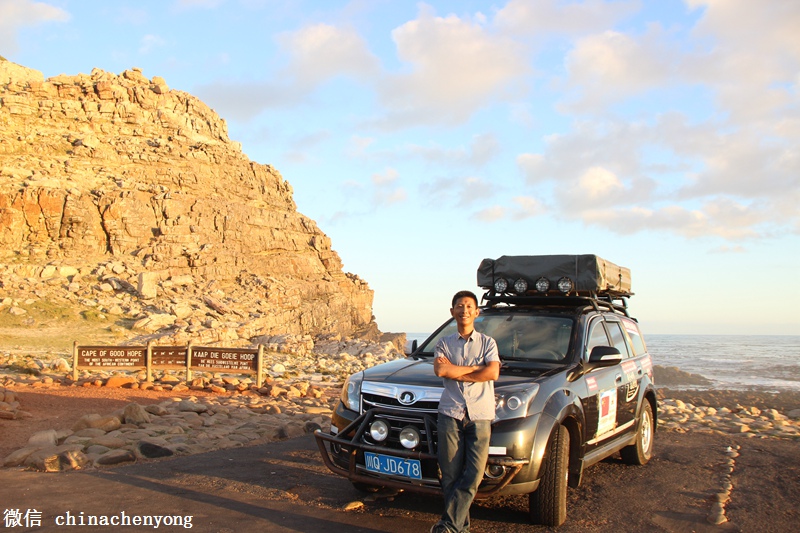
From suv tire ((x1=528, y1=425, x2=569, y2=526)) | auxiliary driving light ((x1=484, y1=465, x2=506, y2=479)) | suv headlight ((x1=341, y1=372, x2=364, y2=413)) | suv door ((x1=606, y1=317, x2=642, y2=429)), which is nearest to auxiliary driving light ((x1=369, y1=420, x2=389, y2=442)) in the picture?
suv headlight ((x1=341, y1=372, x2=364, y2=413))

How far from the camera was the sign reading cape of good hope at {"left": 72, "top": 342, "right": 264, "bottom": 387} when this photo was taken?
15914mm

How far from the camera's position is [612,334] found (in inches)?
281

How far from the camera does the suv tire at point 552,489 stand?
491 centimetres

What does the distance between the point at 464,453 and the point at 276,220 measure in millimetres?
49403

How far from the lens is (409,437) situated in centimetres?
477

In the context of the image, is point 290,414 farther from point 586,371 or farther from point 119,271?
point 119,271

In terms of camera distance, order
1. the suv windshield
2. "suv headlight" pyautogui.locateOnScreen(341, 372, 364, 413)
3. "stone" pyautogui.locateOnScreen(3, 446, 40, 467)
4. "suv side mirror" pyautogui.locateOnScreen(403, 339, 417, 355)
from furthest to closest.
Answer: "stone" pyautogui.locateOnScreen(3, 446, 40, 467) < "suv side mirror" pyautogui.locateOnScreen(403, 339, 417, 355) < the suv windshield < "suv headlight" pyautogui.locateOnScreen(341, 372, 364, 413)

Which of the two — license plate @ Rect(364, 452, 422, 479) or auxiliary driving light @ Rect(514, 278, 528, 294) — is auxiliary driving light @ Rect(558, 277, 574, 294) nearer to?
auxiliary driving light @ Rect(514, 278, 528, 294)

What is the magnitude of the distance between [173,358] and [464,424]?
1353 centimetres

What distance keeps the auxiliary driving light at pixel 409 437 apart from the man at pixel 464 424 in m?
0.34

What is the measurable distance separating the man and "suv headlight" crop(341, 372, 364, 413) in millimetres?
1119

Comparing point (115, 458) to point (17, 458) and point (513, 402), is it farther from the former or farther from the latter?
point (513, 402)

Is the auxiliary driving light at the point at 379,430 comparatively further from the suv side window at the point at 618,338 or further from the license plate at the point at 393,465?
the suv side window at the point at 618,338

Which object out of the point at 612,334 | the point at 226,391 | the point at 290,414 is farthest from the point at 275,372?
the point at 612,334
